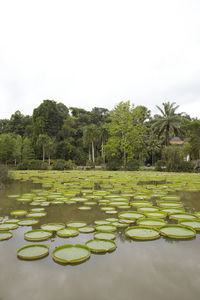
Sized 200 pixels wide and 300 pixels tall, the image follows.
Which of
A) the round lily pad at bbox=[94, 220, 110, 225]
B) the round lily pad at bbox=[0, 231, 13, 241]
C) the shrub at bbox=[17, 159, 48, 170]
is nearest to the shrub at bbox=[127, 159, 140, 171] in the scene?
the shrub at bbox=[17, 159, 48, 170]

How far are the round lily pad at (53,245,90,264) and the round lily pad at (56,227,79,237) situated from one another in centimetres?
55

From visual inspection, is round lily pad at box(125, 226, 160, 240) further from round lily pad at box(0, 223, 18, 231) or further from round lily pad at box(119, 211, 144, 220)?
round lily pad at box(0, 223, 18, 231)

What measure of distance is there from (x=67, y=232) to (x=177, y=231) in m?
1.91

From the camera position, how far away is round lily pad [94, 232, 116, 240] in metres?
3.47

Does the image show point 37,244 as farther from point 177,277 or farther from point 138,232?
point 177,277

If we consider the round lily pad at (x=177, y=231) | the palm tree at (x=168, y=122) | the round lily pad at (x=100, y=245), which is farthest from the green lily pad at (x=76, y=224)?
the palm tree at (x=168, y=122)

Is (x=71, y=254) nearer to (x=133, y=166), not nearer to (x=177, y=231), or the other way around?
(x=177, y=231)

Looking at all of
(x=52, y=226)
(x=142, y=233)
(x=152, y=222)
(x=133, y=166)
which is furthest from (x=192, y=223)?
(x=133, y=166)

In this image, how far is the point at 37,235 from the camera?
3.64 metres

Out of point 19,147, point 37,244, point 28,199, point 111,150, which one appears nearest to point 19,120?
point 19,147

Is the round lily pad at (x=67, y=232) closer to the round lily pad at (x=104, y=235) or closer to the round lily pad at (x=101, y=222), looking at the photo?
the round lily pad at (x=104, y=235)

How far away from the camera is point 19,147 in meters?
36.4

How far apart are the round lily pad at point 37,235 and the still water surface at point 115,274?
0.11 m

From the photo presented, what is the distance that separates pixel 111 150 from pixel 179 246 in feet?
71.3
